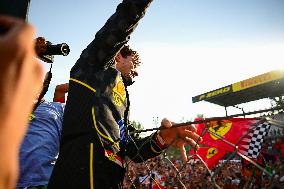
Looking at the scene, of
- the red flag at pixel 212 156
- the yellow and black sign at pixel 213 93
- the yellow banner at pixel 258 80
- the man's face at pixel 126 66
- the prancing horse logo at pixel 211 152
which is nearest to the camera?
the man's face at pixel 126 66

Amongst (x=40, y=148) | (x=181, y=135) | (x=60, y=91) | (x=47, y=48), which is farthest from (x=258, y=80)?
(x=47, y=48)

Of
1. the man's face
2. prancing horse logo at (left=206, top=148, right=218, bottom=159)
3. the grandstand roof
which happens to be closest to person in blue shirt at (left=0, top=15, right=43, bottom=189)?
the man's face

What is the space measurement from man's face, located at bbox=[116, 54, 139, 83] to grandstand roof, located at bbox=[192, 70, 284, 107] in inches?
692

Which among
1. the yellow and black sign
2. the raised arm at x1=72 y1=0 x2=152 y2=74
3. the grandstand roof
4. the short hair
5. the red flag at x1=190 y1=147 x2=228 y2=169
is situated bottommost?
the red flag at x1=190 y1=147 x2=228 y2=169

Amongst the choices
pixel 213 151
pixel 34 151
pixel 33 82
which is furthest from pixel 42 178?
pixel 213 151

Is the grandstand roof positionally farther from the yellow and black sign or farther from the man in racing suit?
the man in racing suit

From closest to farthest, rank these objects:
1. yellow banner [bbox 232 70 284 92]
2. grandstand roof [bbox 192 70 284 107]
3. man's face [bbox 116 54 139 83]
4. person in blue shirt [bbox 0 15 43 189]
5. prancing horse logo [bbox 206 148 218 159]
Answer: person in blue shirt [bbox 0 15 43 189], man's face [bbox 116 54 139 83], prancing horse logo [bbox 206 148 218 159], yellow banner [bbox 232 70 284 92], grandstand roof [bbox 192 70 284 107]

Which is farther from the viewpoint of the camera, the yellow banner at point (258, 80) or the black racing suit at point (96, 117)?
the yellow banner at point (258, 80)

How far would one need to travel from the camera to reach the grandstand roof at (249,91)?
1869 cm

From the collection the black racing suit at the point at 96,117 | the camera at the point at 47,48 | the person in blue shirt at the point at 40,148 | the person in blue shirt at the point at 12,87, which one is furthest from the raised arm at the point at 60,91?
the person in blue shirt at the point at 12,87

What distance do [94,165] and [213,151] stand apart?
198 inches

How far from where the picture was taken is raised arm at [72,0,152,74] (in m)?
1.63

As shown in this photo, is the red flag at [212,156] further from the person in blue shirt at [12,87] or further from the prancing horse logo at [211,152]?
the person in blue shirt at [12,87]

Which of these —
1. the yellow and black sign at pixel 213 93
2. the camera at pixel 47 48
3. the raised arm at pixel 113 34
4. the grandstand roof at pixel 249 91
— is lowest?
the camera at pixel 47 48
